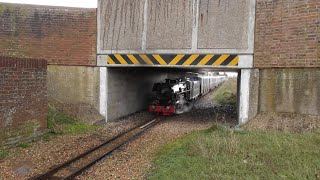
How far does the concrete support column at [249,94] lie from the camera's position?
10.0m

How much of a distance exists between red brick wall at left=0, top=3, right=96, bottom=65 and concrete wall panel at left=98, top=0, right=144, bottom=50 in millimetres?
455

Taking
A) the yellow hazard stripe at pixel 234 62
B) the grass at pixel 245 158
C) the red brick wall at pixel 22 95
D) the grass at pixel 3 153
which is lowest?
the grass at pixel 3 153

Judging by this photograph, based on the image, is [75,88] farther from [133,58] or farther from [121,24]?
[121,24]

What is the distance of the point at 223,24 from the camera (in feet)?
33.7

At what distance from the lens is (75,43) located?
11898 millimetres

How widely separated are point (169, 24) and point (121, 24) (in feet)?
6.67

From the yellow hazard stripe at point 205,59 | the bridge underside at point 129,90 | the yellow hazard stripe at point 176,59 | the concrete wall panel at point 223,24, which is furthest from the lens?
the yellow hazard stripe at point 176,59

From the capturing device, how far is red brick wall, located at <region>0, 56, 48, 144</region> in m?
7.71

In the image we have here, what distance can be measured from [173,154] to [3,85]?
4.86m

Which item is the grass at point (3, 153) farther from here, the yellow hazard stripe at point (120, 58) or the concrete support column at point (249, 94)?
the concrete support column at point (249, 94)

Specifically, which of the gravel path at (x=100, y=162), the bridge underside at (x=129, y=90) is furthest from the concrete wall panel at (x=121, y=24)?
the gravel path at (x=100, y=162)

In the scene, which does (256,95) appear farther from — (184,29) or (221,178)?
(221,178)

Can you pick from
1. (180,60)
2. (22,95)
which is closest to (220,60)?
(180,60)

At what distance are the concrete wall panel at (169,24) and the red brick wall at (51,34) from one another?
99.2 inches
